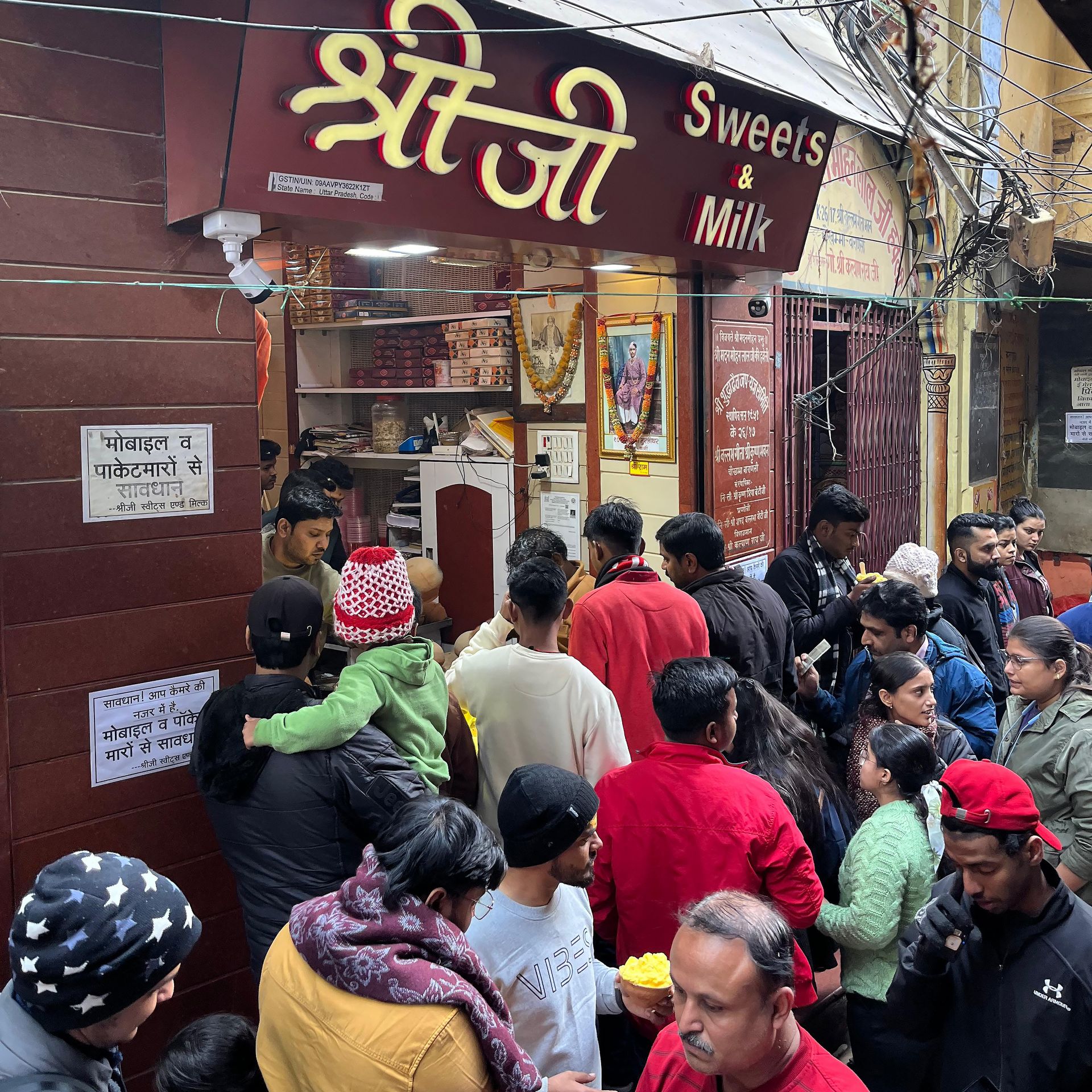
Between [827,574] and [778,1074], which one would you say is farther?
[827,574]

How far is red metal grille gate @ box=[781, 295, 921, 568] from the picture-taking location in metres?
6.55

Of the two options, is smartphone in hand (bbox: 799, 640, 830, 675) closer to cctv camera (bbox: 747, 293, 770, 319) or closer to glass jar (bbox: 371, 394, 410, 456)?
cctv camera (bbox: 747, 293, 770, 319)

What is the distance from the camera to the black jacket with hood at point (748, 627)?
13.4ft

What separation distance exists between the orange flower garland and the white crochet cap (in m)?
1.67

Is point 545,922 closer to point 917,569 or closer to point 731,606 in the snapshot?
point 731,606

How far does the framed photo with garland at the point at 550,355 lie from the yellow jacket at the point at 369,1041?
465 cm

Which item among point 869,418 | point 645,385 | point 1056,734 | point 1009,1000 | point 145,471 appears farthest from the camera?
point 869,418

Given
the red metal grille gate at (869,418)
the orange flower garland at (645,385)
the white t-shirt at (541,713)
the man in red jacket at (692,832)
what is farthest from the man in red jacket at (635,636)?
the red metal grille gate at (869,418)

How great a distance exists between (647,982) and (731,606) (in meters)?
2.02

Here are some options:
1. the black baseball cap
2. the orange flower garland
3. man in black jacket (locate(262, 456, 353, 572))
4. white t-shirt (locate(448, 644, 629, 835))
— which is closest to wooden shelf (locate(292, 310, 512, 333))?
the orange flower garland

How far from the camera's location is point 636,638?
12.5ft

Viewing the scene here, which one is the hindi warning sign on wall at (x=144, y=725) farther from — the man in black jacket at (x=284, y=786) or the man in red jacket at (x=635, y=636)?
the man in red jacket at (x=635, y=636)

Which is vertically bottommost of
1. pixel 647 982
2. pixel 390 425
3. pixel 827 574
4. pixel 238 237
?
pixel 647 982

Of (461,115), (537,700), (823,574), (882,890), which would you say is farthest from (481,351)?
(882,890)
